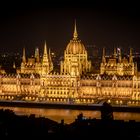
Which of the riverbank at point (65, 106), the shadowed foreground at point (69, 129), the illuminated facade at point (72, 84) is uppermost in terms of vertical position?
the illuminated facade at point (72, 84)

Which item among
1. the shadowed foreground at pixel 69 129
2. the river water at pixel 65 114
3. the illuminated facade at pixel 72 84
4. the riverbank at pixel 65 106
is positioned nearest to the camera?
the shadowed foreground at pixel 69 129

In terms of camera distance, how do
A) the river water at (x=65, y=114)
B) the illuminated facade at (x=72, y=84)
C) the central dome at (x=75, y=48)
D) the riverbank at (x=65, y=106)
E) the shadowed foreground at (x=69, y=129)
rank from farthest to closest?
the central dome at (x=75, y=48)
the illuminated facade at (x=72, y=84)
the riverbank at (x=65, y=106)
the river water at (x=65, y=114)
the shadowed foreground at (x=69, y=129)

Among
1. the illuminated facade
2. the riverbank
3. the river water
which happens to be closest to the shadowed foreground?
the river water

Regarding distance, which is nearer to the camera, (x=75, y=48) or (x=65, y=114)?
(x=65, y=114)

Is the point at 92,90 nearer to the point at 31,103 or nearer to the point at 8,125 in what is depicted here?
the point at 31,103

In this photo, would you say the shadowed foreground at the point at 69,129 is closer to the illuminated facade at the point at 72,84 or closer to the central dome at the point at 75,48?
the illuminated facade at the point at 72,84

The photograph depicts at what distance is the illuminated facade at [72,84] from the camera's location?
40.8 m

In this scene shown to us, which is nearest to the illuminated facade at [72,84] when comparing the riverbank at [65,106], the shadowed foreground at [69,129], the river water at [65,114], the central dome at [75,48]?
the central dome at [75,48]

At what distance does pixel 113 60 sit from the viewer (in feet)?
155

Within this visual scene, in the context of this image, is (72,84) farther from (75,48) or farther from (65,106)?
(75,48)

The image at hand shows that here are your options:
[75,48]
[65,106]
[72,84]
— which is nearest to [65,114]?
[65,106]

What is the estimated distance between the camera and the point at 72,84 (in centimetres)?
4206

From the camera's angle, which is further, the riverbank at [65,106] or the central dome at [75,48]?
the central dome at [75,48]

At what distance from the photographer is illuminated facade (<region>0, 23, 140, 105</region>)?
40.8 meters
